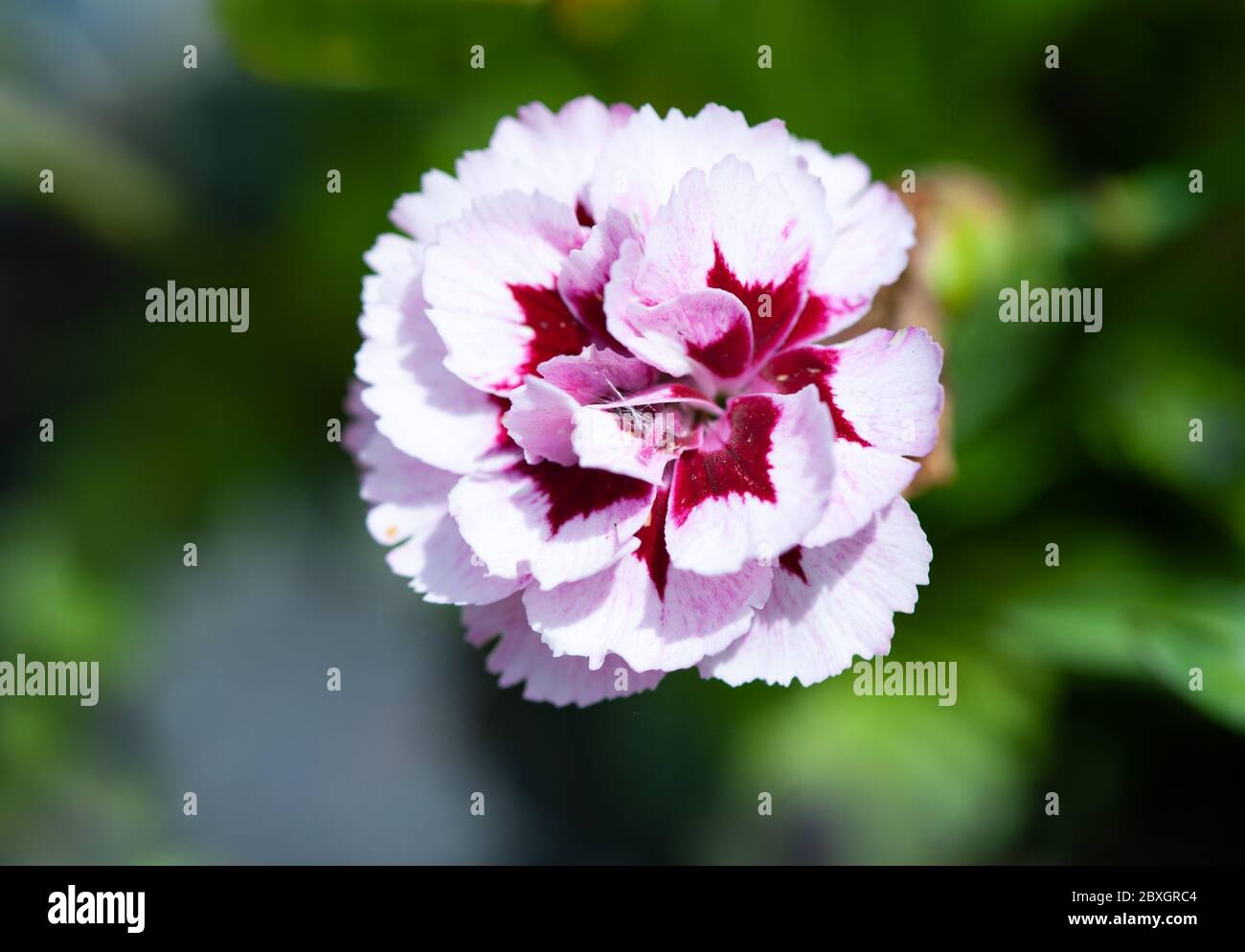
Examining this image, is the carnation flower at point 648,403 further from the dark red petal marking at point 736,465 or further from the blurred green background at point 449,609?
the blurred green background at point 449,609

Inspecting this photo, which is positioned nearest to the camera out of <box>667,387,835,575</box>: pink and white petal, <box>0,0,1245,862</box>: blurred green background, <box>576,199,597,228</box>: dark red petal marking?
<box>667,387,835,575</box>: pink and white petal

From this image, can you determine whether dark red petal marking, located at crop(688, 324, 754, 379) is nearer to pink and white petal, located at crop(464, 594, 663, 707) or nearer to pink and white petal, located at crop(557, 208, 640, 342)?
pink and white petal, located at crop(557, 208, 640, 342)

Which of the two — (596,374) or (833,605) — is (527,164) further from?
(833,605)

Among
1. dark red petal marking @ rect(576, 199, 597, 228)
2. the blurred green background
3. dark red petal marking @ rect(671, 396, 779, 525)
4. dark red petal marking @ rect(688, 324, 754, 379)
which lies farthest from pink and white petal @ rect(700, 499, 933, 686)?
the blurred green background

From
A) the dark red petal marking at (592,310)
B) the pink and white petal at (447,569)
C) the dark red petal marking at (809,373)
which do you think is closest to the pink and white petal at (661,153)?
the dark red petal marking at (592,310)

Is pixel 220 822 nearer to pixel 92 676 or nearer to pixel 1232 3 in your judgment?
pixel 92 676

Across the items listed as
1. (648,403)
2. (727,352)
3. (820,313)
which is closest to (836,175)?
(820,313)
